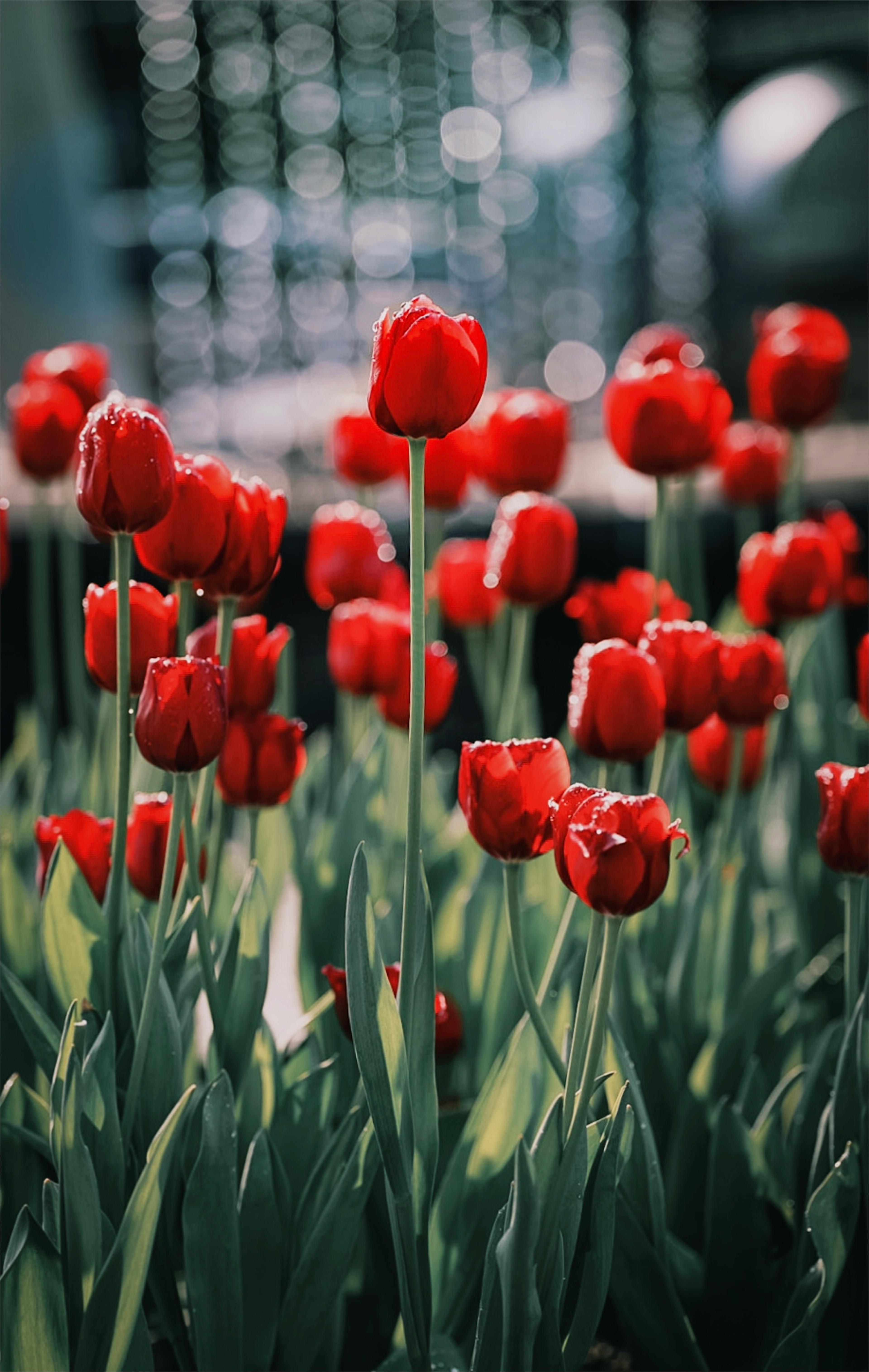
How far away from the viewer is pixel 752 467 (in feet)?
3.55

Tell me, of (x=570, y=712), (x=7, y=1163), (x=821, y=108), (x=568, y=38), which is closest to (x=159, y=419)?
(x=570, y=712)

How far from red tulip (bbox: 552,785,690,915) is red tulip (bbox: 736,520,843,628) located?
1.35ft

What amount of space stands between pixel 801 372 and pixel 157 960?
2.17ft

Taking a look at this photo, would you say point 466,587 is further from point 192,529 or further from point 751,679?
point 192,529

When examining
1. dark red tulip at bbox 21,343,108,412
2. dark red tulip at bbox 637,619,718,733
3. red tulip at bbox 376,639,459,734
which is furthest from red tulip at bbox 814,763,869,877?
dark red tulip at bbox 21,343,108,412

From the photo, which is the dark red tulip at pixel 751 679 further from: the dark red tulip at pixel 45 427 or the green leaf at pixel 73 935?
the dark red tulip at pixel 45 427

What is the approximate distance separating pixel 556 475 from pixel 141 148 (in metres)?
5.92

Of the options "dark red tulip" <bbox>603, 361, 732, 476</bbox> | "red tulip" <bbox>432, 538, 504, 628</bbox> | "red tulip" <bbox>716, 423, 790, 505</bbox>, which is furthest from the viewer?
Answer: "red tulip" <bbox>716, 423, 790, 505</bbox>

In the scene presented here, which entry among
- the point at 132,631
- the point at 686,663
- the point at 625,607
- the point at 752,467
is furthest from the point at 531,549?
the point at 752,467

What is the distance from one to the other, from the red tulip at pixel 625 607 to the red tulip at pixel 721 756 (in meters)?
0.08

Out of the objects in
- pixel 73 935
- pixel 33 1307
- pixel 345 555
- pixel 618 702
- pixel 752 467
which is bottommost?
pixel 33 1307

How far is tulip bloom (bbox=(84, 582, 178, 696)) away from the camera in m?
0.54

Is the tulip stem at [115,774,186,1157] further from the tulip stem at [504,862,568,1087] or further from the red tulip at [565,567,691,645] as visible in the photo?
the red tulip at [565,567,691,645]

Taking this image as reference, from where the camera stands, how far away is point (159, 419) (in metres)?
0.51
